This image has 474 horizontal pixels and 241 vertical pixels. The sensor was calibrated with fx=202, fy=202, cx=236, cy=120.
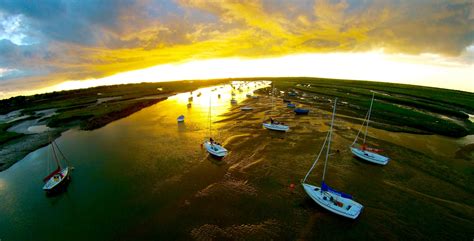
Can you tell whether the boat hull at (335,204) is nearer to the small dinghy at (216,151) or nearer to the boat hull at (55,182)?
the small dinghy at (216,151)

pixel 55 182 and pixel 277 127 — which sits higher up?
pixel 277 127

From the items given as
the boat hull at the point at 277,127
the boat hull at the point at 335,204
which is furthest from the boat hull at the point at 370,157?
the boat hull at the point at 277,127

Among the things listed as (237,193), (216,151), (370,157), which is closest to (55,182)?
(216,151)

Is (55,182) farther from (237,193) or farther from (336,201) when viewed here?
(336,201)

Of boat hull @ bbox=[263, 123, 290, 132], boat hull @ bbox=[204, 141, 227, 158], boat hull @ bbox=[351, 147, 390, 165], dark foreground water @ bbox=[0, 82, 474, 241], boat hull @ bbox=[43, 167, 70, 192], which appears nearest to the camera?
dark foreground water @ bbox=[0, 82, 474, 241]

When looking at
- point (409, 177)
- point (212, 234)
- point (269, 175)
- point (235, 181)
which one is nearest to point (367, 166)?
point (409, 177)

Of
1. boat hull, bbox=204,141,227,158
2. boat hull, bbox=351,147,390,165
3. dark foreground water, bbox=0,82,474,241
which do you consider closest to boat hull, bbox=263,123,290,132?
dark foreground water, bbox=0,82,474,241

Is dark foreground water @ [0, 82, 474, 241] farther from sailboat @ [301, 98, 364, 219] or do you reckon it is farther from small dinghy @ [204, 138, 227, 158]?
small dinghy @ [204, 138, 227, 158]
